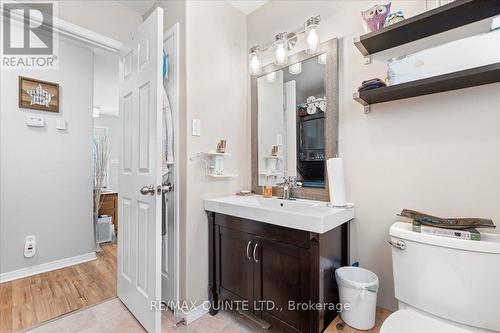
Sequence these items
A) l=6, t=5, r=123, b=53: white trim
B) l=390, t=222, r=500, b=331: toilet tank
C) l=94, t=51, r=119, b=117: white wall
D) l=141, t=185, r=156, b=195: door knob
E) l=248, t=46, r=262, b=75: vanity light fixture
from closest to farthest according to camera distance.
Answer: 1. l=390, t=222, r=500, b=331: toilet tank
2. l=141, t=185, r=156, b=195: door knob
3. l=6, t=5, r=123, b=53: white trim
4. l=248, t=46, r=262, b=75: vanity light fixture
5. l=94, t=51, r=119, b=117: white wall

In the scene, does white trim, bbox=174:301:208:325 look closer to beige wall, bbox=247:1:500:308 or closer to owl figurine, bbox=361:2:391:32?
beige wall, bbox=247:1:500:308

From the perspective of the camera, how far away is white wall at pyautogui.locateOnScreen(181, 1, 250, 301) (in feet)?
5.55

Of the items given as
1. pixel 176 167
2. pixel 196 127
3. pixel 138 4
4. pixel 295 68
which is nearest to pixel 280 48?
pixel 295 68

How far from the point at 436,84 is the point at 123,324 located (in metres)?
2.34

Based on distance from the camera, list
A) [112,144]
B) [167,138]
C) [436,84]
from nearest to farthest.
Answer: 1. [436,84]
2. [167,138]
3. [112,144]

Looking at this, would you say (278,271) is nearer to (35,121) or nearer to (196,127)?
(196,127)

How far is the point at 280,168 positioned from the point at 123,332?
1.56m

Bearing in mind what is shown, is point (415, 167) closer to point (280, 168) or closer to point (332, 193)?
point (332, 193)

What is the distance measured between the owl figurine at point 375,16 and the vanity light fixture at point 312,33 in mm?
313

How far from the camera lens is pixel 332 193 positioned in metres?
1.50

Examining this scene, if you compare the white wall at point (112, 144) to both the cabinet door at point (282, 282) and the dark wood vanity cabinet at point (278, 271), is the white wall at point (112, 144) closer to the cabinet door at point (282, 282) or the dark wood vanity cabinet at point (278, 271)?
the dark wood vanity cabinet at point (278, 271)

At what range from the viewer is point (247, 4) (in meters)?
2.04

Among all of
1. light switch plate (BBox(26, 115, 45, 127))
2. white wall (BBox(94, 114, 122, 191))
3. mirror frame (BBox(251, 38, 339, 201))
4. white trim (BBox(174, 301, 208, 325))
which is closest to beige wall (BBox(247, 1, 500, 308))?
mirror frame (BBox(251, 38, 339, 201))

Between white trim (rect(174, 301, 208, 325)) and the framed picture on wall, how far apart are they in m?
2.35
